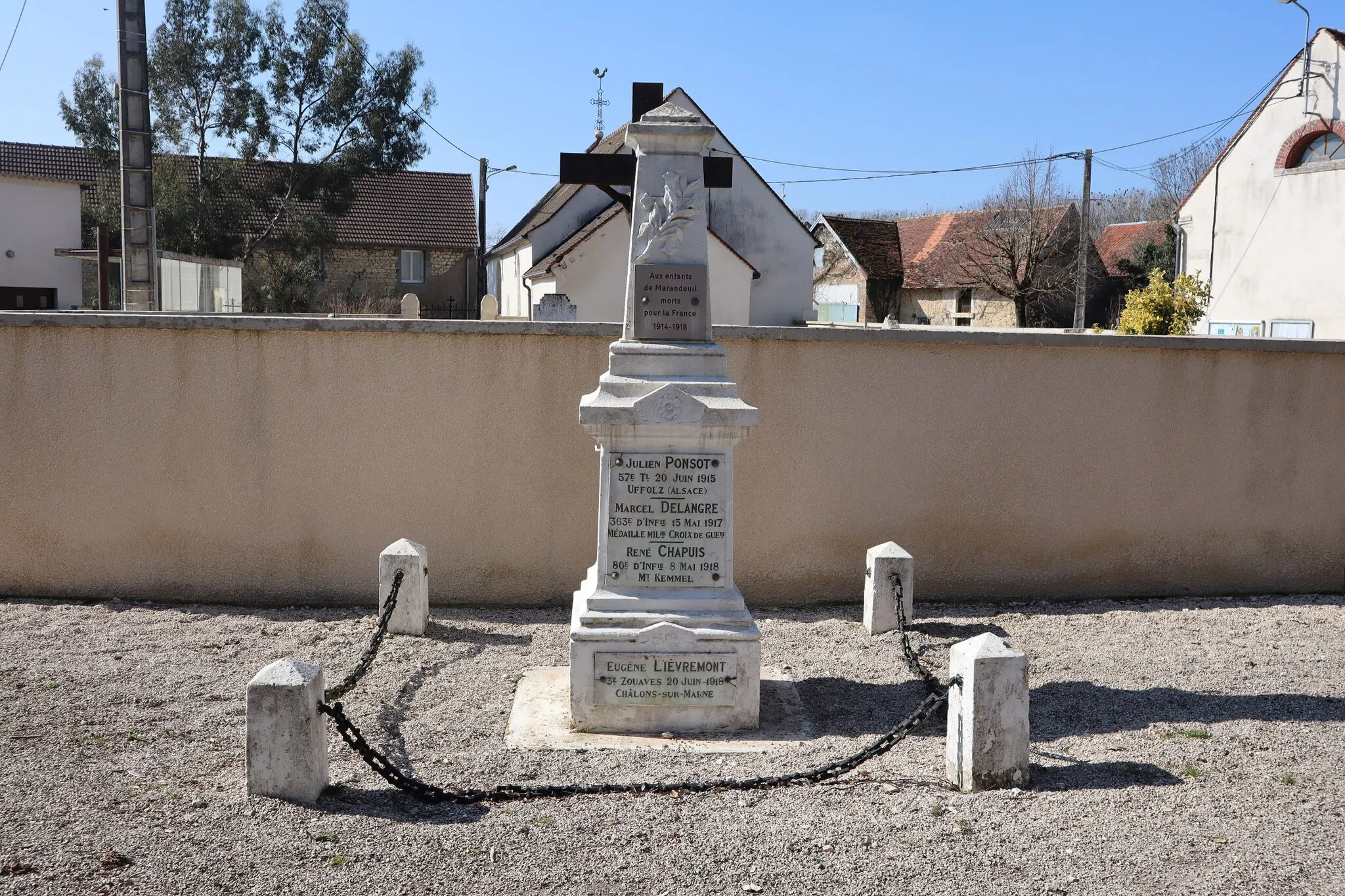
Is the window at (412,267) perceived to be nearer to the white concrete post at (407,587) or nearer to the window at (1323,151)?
the window at (1323,151)

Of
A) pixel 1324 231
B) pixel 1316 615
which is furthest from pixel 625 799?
pixel 1324 231

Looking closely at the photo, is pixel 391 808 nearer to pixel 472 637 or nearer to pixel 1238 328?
pixel 472 637

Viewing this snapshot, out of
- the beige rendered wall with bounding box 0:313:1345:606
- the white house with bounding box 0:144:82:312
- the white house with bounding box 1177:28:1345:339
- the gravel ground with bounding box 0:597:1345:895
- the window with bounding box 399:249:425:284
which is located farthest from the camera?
the window with bounding box 399:249:425:284

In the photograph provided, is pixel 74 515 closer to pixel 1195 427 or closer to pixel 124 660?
pixel 124 660

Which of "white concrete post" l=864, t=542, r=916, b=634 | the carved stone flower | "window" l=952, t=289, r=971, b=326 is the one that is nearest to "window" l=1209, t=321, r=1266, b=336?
"window" l=952, t=289, r=971, b=326

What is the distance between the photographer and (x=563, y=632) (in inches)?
307

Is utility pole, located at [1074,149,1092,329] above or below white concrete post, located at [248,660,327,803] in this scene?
above

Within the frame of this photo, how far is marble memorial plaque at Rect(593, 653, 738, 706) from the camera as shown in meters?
5.70

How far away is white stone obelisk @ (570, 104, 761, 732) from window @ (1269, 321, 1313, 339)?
20.7 metres

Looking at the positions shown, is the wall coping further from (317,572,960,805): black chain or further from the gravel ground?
(317,572,960,805): black chain

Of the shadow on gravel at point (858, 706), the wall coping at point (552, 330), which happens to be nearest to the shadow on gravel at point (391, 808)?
the shadow on gravel at point (858, 706)

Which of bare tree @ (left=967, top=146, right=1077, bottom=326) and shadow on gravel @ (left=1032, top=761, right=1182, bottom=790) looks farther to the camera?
bare tree @ (left=967, top=146, right=1077, bottom=326)

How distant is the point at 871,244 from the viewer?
4597 cm

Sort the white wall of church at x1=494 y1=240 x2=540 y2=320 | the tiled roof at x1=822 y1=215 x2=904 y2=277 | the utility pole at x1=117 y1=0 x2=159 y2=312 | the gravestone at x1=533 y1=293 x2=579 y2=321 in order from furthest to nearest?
the tiled roof at x1=822 y1=215 x2=904 y2=277, the white wall of church at x1=494 y1=240 x2=540 y2=320, the gravestone at x1=533 y1=293 x2=579 y2=321, the utility pole at x1=117 y1=0 x2=159 y2=312
